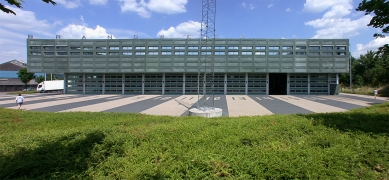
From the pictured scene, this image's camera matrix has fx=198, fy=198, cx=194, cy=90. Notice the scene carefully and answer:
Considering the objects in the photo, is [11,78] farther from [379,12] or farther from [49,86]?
[379,12]

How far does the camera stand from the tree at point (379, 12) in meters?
4.93

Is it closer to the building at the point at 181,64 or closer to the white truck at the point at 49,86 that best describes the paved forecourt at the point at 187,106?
the building at the point at 181,64

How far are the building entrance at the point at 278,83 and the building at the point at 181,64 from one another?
1038mm

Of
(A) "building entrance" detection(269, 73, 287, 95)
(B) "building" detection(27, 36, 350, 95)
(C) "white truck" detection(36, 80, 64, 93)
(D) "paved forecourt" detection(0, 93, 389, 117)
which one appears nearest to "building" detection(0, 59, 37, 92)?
(C) "white truck" detection(36, 80, 64, 93)

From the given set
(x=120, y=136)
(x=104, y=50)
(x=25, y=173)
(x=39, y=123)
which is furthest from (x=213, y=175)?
(x=104, y=50)

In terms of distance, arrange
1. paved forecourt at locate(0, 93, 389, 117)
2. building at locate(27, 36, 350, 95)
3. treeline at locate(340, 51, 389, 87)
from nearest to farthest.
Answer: paved forecourt at locate(0, 93, 389, 117) → building at locate(27, 36, 350, 95) → treeline at locate(340, 51, 389, 87)

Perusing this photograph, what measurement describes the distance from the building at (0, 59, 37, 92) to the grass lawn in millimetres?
61030

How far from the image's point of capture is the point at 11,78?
59.9 metres

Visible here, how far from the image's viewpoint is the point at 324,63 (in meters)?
28.7

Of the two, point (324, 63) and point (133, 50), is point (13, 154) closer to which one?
point (133, 50)

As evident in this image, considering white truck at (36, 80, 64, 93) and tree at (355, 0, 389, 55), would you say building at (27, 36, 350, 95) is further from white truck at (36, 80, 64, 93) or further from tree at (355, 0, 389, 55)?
tree at (355, 0, 389, 55)

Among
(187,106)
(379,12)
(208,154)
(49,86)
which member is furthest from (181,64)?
(49,86)

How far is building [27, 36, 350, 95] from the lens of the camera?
2892 cm

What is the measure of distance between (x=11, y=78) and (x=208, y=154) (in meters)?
79.3
